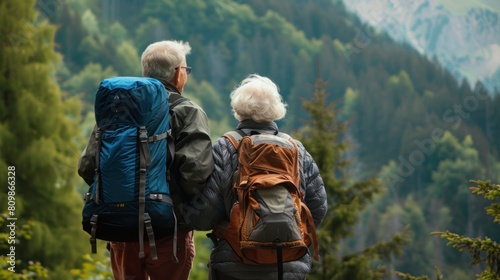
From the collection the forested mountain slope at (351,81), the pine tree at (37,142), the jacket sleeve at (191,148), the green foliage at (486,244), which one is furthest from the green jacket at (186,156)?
the forested mountain slope at (351,81)

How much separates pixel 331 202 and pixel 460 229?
191 ft

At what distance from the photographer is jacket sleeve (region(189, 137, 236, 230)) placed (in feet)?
11.4

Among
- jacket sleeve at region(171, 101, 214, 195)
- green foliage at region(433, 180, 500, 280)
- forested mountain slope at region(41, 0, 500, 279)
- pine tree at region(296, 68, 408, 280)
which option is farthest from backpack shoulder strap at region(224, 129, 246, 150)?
forested mountain slope at region(41, 0, 500, 279)

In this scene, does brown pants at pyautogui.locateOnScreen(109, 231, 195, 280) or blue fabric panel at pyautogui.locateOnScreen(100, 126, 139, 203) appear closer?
blue fabric panel at pyautogui.locateOnScreen(100, 126, 139, 203)

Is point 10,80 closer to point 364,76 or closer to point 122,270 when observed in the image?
point 122,270

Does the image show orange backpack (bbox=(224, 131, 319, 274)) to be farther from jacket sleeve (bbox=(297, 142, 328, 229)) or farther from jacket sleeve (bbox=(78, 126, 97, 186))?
jacket sleeve (bbox=(78, 126, 97, 186))

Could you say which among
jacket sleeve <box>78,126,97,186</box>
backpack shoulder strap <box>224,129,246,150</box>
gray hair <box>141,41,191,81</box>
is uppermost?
gray hair <box>141,41,191,81</box>

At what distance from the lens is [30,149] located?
16875 millimetres

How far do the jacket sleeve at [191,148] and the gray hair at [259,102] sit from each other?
192 mm

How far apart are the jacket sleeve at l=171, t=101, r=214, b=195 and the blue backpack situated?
0.07 meters

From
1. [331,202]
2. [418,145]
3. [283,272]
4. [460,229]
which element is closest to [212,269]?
[283,272]

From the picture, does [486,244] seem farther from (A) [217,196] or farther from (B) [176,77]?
(B) [176,77]

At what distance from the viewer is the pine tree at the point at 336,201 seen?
1134 cm

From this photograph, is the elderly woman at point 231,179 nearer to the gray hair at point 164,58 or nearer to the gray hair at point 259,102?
the gray hair at point 259,102
